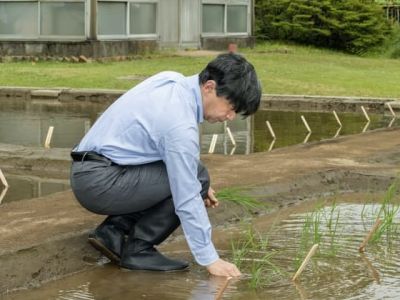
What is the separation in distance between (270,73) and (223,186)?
12.3 meters

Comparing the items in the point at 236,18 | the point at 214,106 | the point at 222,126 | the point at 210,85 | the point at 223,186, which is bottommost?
the point at 222,126

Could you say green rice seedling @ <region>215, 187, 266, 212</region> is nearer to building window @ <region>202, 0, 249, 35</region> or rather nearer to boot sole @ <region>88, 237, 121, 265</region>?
boot sole @ <region>88, 237, 121, 265</region>

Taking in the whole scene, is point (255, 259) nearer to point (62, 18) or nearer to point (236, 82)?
point (236, 82)

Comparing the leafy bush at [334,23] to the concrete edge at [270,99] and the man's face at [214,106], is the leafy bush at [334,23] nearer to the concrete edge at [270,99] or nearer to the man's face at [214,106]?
the concrete edge at [270,99]

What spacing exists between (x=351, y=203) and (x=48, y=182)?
8.40 ft

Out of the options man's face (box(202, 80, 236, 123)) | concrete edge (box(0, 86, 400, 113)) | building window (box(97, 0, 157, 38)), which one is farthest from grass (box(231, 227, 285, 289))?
building window (box(97, 0, 157, 38))

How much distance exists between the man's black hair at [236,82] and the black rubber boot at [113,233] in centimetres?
101

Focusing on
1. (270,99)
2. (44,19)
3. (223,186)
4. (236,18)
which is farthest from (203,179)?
(236,18)

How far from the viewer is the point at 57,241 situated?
5.44 meters

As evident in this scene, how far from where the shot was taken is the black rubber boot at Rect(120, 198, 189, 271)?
5087 mm

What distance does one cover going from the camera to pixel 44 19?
22906mm

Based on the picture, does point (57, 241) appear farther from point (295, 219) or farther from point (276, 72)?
point (276, 72)

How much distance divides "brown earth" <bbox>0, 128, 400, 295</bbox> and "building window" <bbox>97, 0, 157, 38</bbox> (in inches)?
510

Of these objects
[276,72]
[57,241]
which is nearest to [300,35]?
[276,72]
